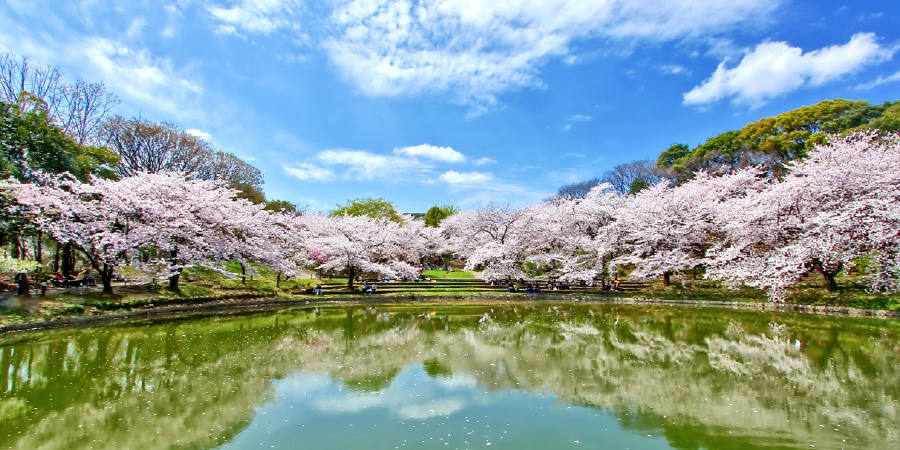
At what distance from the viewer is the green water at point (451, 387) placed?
677 centimetres

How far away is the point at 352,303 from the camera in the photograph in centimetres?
2508

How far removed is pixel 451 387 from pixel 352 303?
55.0 feet

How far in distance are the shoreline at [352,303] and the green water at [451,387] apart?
4.98ft


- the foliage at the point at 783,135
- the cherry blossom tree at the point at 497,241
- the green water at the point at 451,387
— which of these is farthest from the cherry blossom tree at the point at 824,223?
the cherry blossom tree at the point at 497,241

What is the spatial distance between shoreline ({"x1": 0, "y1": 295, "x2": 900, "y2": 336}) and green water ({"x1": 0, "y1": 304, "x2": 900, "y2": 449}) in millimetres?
1518

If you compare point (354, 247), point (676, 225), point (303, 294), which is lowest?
point (303, 294)

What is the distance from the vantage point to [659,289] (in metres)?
28.0

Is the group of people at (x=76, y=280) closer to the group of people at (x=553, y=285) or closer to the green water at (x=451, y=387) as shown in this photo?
the green water at (x=451, y=387)

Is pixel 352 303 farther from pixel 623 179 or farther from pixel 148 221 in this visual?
pixel 623 179

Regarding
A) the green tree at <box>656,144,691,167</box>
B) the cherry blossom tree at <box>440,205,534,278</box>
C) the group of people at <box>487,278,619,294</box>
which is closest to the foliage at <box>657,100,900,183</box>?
the green tree at <box>656,144,691,167</box>

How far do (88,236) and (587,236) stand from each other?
93.4 ft

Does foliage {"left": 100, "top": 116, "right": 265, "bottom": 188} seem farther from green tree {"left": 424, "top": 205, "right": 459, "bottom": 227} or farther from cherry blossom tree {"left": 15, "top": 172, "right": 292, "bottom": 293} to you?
green tree {"left": 424, "top": 205, "right": 459, "bottom": 227}

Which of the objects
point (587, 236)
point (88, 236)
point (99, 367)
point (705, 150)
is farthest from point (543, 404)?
point (705, 150)

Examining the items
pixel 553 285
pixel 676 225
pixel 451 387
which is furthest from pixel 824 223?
pixel 451 387
